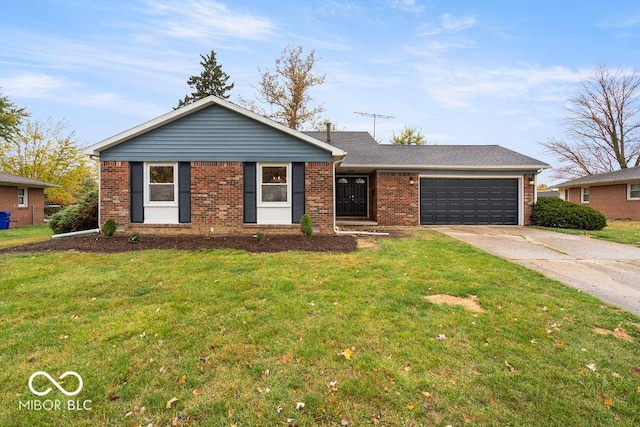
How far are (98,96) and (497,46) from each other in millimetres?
21390

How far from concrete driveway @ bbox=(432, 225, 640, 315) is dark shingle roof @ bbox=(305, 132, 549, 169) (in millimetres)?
4327

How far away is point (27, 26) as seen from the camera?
12.4 m

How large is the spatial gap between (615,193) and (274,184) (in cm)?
2306

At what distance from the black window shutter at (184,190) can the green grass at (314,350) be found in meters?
4.85

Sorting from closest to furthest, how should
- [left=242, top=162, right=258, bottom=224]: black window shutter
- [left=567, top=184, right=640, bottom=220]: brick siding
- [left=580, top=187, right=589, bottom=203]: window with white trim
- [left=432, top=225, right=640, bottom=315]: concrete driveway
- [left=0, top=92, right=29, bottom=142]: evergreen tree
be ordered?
1. [left=432, top=225, right=640, bottom=315]: concrete driveway
2. [left=242, top=162, right=258, bottom=224]: black window shutter
3. [left=567, top=184, right=640, bottom=220]: brick siding
4. [left=0, top=92, right=29, bottom=142]: evergreen tree
5. [left=580, top=187, right=589, bottom=203]: window with white trim

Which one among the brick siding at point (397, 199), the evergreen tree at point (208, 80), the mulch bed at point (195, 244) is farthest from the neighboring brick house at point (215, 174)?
the evergreen tree at point (208, 80)

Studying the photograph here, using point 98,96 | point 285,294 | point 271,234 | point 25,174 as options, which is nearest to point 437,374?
point 285,294

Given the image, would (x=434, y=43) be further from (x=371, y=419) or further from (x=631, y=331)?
(x=371, y=419)

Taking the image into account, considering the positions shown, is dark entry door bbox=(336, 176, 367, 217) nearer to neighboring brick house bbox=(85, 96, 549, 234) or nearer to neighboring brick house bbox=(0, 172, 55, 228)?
neighboring brick house bbox=(85, 96, 549, 234)

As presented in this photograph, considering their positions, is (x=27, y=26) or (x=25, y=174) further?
(x=25, y=174)

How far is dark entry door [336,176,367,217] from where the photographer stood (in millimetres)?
16453

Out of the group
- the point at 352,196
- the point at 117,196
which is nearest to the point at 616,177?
the point at 352,196

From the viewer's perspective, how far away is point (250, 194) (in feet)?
33.9

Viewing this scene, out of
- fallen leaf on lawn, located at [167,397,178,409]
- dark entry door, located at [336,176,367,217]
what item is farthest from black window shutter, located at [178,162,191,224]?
fallen leaf on lawn, located at [167,397,178,409]
